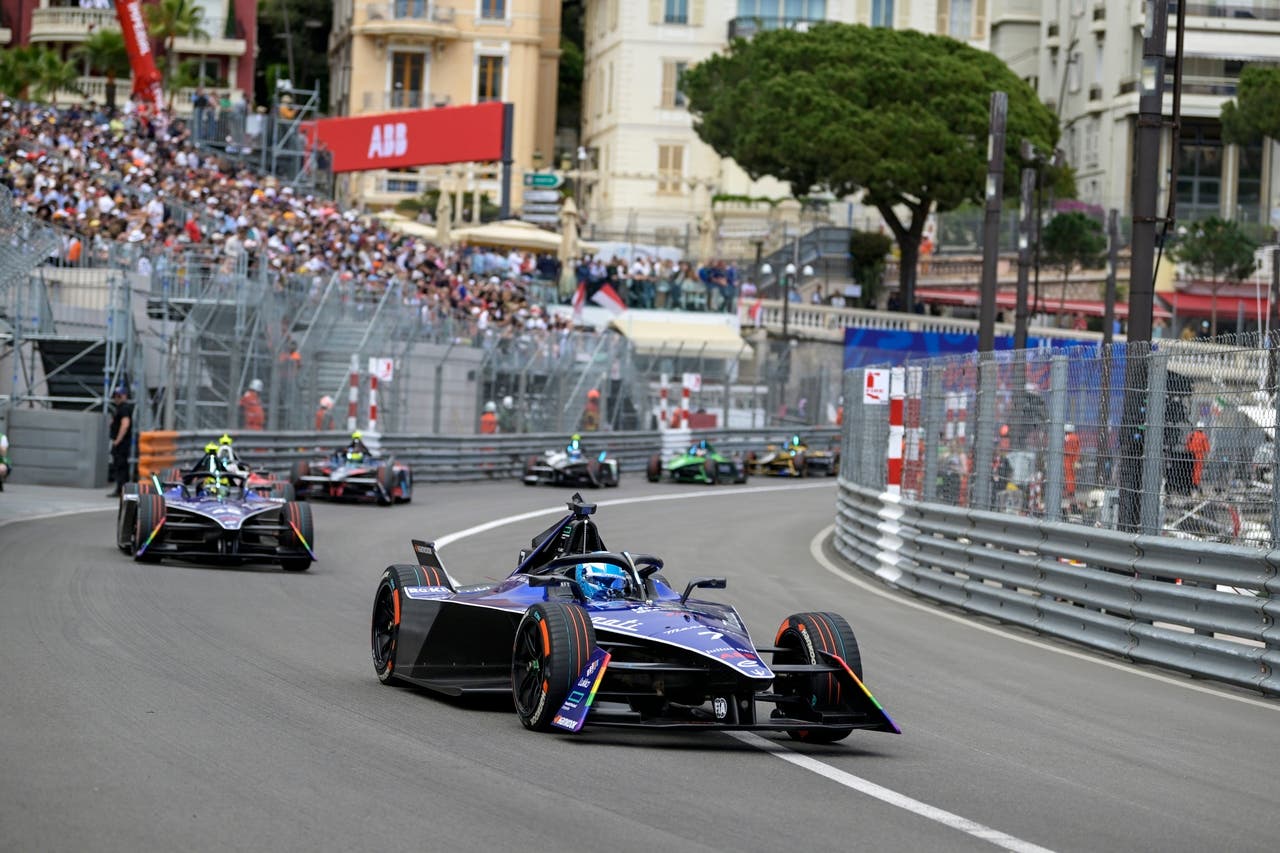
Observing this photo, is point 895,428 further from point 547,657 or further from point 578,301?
point 578,301

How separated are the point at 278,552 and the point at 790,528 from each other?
12528 millimetres

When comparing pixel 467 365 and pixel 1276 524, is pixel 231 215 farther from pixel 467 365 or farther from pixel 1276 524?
pixel 1276 524

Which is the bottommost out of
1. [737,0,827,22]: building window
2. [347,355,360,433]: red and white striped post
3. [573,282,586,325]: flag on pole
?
[347,355,360,433]: red and white striped post

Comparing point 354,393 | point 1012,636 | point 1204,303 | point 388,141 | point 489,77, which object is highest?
point 489,77

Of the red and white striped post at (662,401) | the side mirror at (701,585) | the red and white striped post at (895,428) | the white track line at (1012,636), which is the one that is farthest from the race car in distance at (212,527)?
the red and white striped post at (662,401)

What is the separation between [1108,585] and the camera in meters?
15.1

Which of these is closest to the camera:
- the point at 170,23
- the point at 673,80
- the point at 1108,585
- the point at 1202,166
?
the point at 1108,585

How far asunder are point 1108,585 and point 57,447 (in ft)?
61.2

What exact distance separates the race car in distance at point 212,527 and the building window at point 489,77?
67.6 metres

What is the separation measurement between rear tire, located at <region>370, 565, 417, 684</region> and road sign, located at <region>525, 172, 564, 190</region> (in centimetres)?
6266

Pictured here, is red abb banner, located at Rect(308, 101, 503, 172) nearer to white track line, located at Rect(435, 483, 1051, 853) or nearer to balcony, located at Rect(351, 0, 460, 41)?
balcony, located at Rect(351, 0, 460, 41)

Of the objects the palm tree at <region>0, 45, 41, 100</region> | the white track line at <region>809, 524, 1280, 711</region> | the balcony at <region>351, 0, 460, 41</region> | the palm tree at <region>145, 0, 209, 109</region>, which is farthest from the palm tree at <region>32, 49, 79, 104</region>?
the white track line at <region>809, 524, 1280, 711</region>

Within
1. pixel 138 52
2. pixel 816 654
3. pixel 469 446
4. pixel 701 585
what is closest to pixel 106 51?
pixel 138 52

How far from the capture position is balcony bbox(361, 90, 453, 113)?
3310 inches
